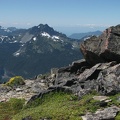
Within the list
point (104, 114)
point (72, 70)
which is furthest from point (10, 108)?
point (72, 70)

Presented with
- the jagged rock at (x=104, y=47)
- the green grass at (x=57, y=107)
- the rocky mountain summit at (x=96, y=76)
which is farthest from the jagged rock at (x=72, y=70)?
the green grass at (x=57, y=107)

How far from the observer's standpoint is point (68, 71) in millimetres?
52625

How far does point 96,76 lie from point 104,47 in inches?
192

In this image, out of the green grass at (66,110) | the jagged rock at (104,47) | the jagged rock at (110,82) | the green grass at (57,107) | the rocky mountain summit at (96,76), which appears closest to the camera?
the green grass at (66,110)

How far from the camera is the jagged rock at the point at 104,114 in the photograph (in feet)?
79.9

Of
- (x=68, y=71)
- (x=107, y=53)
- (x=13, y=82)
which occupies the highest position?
(x=107, y=53)

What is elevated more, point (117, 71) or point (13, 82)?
point (117, 71)

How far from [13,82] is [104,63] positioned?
27.9 m

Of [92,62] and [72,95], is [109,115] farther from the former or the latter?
[92,62]

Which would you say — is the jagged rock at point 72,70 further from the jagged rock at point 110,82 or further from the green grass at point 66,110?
the green grass at point 66,110

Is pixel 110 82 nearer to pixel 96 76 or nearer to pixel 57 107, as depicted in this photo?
pixel 57 107

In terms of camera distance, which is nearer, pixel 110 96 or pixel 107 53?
pixel 110 96

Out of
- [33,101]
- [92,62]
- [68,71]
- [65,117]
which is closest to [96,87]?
[33,101]

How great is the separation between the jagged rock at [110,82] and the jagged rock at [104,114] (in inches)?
225
